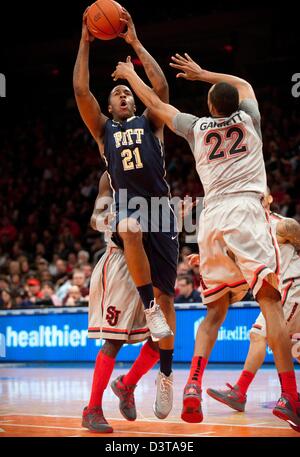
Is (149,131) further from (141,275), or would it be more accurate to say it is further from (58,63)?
(58,63)

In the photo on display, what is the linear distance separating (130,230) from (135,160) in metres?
0.60

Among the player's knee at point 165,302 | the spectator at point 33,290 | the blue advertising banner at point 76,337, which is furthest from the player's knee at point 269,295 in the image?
the spectator at point 33,290

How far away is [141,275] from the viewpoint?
6098 mm

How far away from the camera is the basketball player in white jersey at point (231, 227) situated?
557 cm

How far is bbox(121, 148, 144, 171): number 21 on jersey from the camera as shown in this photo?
6363 millimetres

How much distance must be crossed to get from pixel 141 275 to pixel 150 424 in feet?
4.01

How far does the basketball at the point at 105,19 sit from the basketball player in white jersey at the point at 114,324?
144cm

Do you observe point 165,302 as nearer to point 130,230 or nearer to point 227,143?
point 130,230

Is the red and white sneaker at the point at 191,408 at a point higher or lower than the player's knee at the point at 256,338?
lower

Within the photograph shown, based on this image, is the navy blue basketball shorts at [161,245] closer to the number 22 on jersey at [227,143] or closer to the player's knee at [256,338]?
the number 22 on jersey at [227,143]

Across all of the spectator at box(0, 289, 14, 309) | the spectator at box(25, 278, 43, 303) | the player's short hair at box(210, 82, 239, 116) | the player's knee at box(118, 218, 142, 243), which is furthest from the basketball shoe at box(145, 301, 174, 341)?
the spectator at box(0, 289, 14, 309)

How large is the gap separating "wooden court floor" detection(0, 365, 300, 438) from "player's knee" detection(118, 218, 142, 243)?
146 cm

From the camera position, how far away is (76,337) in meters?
13.8
